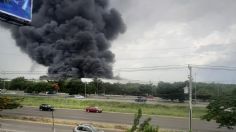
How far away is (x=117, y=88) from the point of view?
13162 cm

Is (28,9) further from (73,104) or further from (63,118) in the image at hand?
(73,104)

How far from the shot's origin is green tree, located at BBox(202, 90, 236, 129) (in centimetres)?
4188

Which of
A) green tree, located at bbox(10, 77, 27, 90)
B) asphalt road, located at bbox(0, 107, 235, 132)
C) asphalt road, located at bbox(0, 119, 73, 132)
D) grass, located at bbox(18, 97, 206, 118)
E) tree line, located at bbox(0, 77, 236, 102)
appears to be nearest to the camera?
asphalt road, located at bbox(0, 119, 73, 132)

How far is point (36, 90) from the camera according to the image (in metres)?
114

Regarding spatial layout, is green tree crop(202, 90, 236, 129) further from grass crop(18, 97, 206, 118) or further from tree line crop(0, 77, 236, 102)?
tree line crop(0, 77, 236, 102)

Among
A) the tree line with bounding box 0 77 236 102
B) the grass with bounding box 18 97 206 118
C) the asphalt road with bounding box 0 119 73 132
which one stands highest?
the tree line with bounding box 0 77 236 102

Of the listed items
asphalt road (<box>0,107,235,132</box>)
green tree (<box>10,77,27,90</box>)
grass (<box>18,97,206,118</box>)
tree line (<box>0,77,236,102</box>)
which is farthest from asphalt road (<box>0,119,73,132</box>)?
green tree (<box>10,77,27,90</box>)

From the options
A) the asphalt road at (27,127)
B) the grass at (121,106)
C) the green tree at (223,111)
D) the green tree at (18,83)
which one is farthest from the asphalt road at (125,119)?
the green tree at (18,83)

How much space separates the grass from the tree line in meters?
6.22

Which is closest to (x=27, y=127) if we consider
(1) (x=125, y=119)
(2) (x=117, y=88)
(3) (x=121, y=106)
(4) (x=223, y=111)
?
(1) (x=125, y=119)

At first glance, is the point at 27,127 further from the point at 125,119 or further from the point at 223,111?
the point at 223,111

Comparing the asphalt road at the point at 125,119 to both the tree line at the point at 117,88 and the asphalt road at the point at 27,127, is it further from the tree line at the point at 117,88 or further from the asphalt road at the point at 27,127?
the tree line at the point at 117,88

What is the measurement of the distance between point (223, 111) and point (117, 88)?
3537 inches

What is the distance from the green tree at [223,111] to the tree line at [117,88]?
49403mm
